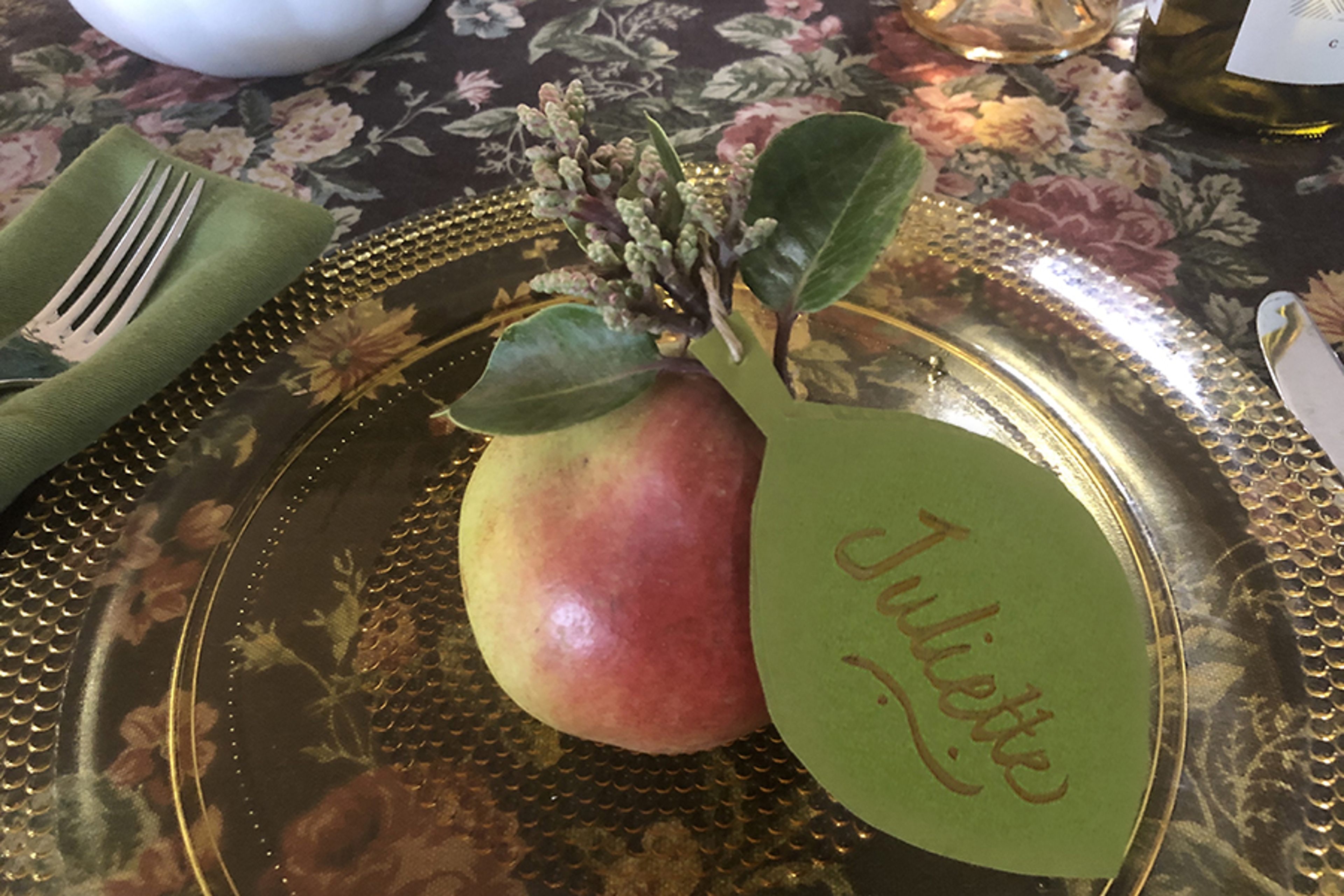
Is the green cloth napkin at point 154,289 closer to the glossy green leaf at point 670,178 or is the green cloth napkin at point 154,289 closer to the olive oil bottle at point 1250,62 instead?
the glossy green leaf at point 670,178

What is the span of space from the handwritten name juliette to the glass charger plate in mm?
67

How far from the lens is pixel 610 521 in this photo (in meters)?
0.33

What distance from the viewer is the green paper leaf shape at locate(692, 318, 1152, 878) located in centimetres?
31

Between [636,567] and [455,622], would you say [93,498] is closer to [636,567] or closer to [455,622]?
[455,622]

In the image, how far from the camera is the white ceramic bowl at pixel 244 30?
704 millimetres

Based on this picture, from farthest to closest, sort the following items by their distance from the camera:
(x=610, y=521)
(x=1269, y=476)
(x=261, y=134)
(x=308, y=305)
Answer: (x=261, y=134)
(x=308, y=305)
(x=1269, y=476)
(x=610, y=521)

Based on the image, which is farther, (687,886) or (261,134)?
(261,134)

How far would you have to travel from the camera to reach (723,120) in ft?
2.56

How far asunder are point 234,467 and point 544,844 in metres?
0.26

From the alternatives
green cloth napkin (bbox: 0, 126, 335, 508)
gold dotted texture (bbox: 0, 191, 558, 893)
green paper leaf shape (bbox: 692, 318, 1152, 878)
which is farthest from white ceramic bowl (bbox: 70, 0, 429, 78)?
green paper leaf shape (bbox: 692, 318, 1152, 878)

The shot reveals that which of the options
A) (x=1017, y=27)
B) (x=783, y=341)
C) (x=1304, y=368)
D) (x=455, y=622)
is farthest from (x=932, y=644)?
(x=1017, y=27)

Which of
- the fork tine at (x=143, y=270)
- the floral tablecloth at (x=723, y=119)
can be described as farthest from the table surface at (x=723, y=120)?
the fork tine at (x=143, y=270)

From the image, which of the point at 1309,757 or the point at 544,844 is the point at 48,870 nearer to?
the point at 544,844

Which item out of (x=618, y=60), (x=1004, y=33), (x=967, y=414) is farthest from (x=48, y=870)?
(x=1004, y=33)
